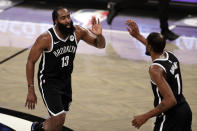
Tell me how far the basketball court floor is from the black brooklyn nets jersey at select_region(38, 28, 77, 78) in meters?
1.04

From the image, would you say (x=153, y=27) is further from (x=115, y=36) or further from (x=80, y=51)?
(x=80, y=51)

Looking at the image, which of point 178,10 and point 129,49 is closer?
point 129,49

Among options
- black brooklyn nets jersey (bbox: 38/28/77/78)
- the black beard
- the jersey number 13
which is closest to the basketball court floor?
black brooklyn nets jersey (bbox: 38/28/77/78)

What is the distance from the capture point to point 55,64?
513cm

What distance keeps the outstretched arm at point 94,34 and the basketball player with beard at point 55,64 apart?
0.9 inches

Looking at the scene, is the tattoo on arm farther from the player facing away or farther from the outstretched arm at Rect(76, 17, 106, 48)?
the outstretched arm at Rect(76, 17, 106, 48)

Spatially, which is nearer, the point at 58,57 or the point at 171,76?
the point at 171,76

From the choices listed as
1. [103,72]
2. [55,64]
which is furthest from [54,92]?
[103,72]

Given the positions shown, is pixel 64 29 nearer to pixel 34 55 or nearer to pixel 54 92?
pixel 34 55

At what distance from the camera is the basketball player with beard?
16.6 ft

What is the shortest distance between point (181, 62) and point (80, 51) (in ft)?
5.75

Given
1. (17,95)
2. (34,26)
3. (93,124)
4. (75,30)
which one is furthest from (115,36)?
(75,30)

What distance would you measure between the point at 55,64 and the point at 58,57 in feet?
0.26

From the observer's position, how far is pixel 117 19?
11.3 metres
